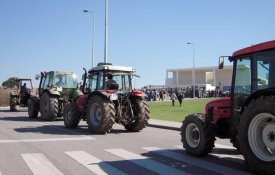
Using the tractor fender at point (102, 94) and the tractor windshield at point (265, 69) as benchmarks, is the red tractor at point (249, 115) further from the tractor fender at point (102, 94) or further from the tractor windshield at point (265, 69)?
the tractor fender at point (102, 94)

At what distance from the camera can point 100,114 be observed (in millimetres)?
16406

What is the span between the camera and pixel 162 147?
12.5 m

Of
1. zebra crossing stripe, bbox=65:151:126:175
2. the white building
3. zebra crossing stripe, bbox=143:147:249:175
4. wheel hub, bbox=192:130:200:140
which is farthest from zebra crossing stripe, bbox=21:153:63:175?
the white building

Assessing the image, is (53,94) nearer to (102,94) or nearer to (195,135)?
(102,94)

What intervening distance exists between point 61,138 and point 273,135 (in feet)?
26.6

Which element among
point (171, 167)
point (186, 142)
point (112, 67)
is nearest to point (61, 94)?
point (112, 67)

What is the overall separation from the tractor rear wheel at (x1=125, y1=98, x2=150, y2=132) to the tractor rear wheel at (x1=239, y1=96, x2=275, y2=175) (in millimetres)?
8578

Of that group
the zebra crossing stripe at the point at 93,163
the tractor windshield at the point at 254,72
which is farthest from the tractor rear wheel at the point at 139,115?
the tractor windshield at the point at 254,72

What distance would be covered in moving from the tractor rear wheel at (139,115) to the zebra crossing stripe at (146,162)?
5.40 meters

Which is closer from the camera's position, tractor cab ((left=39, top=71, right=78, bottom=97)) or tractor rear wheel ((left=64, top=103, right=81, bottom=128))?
tractor rear wheel ((left=64, top=103, right=81, bottom=128))

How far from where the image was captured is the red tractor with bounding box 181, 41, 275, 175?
8.18m

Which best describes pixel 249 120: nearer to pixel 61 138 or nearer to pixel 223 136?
pixel 223 136

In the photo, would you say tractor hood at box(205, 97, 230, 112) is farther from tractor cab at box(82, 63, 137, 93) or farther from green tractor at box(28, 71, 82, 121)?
green tractor at box(28, 71, 82, 121)

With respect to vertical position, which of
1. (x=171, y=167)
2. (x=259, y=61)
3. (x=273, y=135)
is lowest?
(x=171, y=167)
